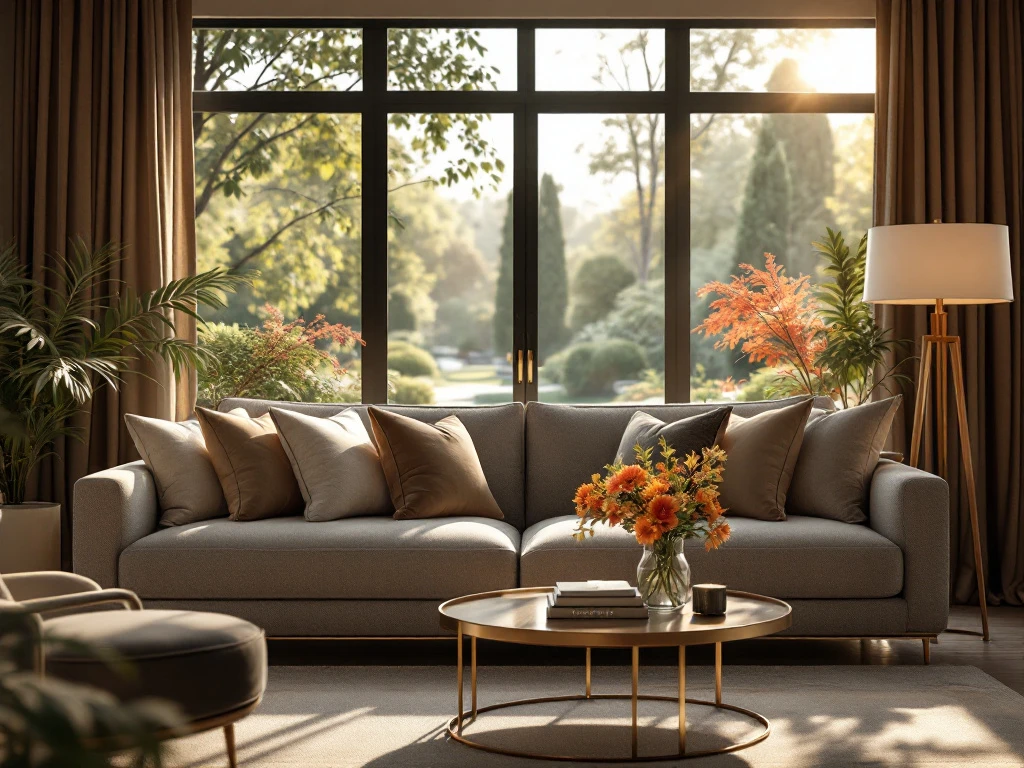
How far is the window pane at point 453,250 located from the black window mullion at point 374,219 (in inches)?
2.1

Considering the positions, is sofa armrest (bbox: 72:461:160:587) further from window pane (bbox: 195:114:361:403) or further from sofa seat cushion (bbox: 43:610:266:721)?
window pane (bbox: 195:114:361:403)

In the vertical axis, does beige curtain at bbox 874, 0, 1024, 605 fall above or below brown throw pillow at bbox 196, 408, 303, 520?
above

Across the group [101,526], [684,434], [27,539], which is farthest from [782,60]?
[27,539]

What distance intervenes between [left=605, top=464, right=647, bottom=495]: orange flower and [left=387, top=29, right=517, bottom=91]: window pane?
2.98m

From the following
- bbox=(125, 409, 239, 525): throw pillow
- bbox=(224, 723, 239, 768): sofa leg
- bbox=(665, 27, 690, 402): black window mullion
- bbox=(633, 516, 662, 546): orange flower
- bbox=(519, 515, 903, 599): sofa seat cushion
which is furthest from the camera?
bbox=(665, 27, 690, 402): black window mullion

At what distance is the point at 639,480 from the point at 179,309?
2703 mm

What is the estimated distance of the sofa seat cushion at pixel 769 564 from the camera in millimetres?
3520

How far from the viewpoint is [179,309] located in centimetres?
471

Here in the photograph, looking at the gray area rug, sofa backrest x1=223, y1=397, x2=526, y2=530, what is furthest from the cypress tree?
the gray area rug

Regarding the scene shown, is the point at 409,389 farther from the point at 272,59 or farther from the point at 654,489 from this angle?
the point at 654,489

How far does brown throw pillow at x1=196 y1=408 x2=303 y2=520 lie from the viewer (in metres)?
3.88

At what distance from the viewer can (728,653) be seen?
3.76 m

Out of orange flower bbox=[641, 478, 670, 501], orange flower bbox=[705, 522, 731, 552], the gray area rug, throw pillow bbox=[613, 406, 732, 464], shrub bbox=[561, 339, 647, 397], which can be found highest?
shrub bbox=[561, 339, 647, 397]

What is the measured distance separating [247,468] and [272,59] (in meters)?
2.28
